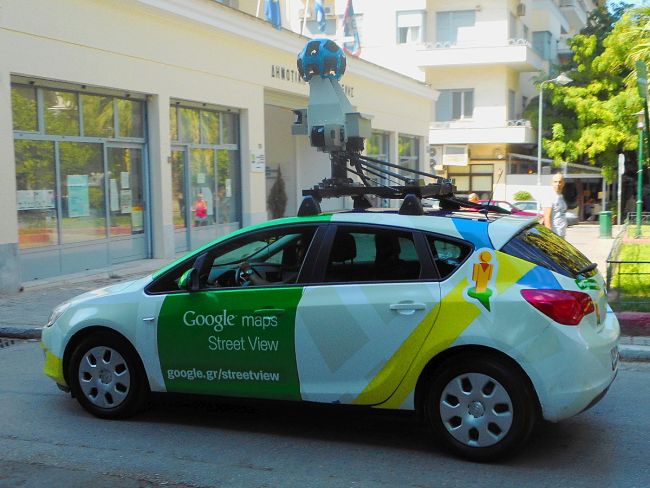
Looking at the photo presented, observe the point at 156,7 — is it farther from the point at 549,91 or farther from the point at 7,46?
the point at 549,91

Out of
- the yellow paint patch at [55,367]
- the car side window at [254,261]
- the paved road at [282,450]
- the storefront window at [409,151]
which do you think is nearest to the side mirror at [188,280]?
the car side window at [254,261]

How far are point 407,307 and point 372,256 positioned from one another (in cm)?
48

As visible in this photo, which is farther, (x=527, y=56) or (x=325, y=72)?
(x=527, y=56)

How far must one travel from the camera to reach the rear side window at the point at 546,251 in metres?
4.84

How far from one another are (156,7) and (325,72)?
741cm

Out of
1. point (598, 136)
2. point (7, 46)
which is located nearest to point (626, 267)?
point (7, 46)

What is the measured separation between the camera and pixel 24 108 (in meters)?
12.2

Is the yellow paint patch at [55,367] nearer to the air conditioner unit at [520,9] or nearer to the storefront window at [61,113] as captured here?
the storefront window at [61,113]

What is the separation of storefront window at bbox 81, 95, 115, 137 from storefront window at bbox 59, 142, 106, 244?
0.94 feet

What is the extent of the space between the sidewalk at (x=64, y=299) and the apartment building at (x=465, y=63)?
66.0 feet

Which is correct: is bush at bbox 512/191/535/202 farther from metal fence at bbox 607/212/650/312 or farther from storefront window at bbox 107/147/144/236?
metal fence at bbox 607/212/650/312

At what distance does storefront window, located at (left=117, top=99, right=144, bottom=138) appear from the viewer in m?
14.6

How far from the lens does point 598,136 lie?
112ft

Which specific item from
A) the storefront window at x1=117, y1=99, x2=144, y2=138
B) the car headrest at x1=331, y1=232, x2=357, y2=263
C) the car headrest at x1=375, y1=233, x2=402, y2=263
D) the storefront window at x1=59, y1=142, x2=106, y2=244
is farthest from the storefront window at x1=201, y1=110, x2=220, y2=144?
the car headrest at x1=375, y1=233, x2=402, y2=263
